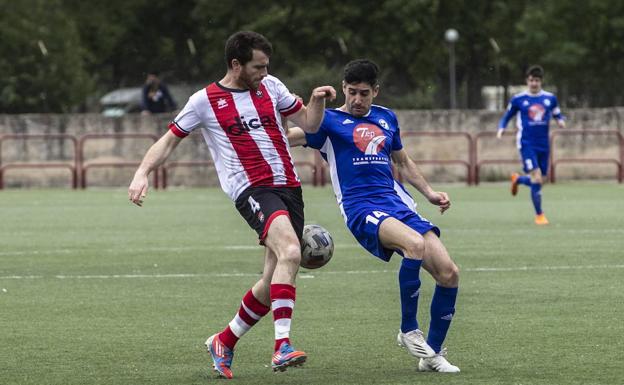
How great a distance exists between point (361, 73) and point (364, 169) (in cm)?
58

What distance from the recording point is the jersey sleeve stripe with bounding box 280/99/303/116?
8.70 meters

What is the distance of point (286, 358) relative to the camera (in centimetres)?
775

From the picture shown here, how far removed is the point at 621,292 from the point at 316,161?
1993 centimetres

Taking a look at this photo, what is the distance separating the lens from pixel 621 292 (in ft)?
38.9

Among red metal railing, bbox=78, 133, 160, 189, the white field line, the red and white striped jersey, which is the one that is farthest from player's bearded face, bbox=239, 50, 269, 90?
red metal railing, bbox=78, 133, 160, 189

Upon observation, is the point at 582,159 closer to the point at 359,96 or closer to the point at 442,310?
the point at 359,96

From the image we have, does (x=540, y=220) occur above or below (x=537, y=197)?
below

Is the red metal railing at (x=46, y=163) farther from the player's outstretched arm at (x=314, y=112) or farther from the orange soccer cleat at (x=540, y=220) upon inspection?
the player's outstretched arm at (x=314, y=112)

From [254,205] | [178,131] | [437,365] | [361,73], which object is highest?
[361,73]

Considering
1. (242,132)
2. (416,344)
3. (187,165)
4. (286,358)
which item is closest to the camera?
(286,358)

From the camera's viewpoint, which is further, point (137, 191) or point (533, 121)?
point (533, 121)

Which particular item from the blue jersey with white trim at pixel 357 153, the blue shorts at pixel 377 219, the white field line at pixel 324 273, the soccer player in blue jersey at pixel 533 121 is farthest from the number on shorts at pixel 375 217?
the soccer player in blue jersey at pixel 533 121

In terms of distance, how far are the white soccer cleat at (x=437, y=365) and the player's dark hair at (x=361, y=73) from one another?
1694 millimetres

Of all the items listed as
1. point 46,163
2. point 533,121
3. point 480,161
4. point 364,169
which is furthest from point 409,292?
point 46,163
